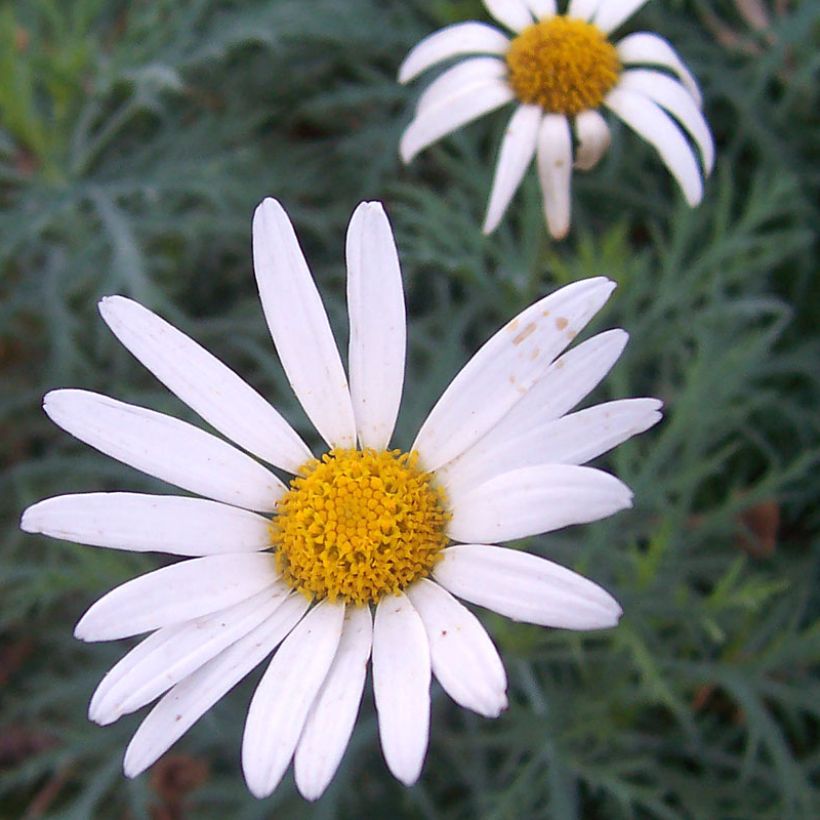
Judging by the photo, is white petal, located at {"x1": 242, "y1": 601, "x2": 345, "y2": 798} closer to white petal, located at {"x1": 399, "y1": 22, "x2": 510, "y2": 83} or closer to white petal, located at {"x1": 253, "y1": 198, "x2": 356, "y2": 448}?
white petal, located at {"x1": 253, "y1": 198, "x2": 356, "y2": 448}

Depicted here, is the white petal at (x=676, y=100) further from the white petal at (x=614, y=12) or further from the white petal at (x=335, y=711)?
the white petal at (x=335, y=711)

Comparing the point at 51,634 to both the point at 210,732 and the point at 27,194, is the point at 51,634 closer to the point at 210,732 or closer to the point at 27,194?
the point at 210,732

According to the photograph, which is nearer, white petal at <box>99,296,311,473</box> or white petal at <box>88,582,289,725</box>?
white petal at <box>88,582,289,725</box>

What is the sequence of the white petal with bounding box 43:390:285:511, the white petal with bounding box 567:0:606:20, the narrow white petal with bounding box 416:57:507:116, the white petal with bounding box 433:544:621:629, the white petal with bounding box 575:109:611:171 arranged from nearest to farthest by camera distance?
the white petal with bounding box 433:544:621:629, the white petal with bounding box 43:390:285:511, the white petal with bounding box 575:109:611:171, the narrow white petal with bounding box 416:57:507:116, the white petal with bounding box 567:0:606:20

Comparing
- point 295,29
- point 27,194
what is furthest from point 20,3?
point 295,29

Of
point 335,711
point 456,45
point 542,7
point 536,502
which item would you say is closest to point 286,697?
point 335,711

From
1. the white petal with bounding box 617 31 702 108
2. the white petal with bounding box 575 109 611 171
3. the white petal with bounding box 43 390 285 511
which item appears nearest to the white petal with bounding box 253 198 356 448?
the white petal with bounding box 43 390 285 511
